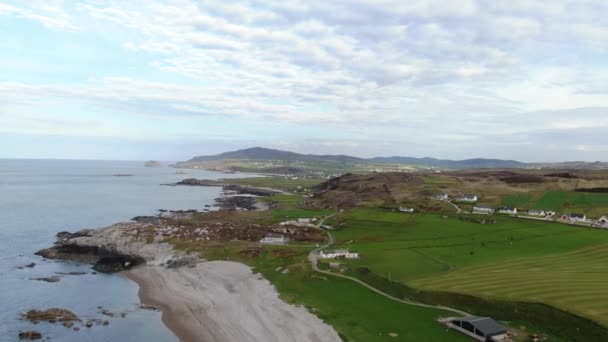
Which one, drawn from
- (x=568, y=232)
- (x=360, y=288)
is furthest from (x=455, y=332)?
(x=568, y=232)

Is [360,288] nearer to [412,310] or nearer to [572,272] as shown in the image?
[412,310]

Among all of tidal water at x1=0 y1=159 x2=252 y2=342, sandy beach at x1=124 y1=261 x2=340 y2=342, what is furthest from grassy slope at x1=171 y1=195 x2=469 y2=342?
tidal water at x1=0 y1=159 x2=252 y2=342

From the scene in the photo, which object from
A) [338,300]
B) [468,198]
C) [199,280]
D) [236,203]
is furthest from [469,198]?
[199,280]

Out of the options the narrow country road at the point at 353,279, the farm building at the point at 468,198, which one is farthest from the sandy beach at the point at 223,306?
the farm building at the point at 468,198

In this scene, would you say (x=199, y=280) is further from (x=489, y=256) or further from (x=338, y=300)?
(x=489, y=256)

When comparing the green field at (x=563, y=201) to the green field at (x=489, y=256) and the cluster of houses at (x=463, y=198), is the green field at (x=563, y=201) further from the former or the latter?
the green field at (x=489, y=256)

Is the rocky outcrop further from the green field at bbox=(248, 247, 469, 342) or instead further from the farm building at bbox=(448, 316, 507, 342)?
the farm building at bbox=(448, 316, 507, 342)
